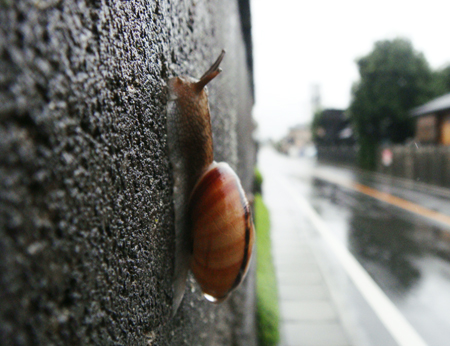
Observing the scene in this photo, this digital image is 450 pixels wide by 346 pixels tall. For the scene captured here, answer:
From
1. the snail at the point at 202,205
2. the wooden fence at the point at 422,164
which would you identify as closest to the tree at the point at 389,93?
the wooden fence at the point at 422,164

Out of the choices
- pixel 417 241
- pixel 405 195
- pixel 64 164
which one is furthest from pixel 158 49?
pixel 405 195

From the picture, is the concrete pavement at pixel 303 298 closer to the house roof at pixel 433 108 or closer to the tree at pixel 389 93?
the house roof at pixel 433 108

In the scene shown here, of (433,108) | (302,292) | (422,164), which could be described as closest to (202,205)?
(302,292)

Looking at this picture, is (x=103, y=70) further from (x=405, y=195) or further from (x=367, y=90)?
(x=367, y=90)

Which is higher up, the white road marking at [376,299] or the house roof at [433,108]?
the house roof at [433,108]

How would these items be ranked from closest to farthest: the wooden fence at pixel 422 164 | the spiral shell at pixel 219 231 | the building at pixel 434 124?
1. the spiral shell at pixel 219 231
2. the wooden fence at pixel 422 164
3. the building at pixel 434 124

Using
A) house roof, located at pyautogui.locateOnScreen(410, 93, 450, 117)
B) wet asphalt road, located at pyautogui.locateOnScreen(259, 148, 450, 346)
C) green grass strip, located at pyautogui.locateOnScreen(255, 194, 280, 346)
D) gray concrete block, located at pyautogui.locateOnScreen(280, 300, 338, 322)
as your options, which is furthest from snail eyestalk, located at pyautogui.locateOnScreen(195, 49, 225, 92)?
house roof, located at pyautogui.locateOnScreen(410, 93, 450, 117)
